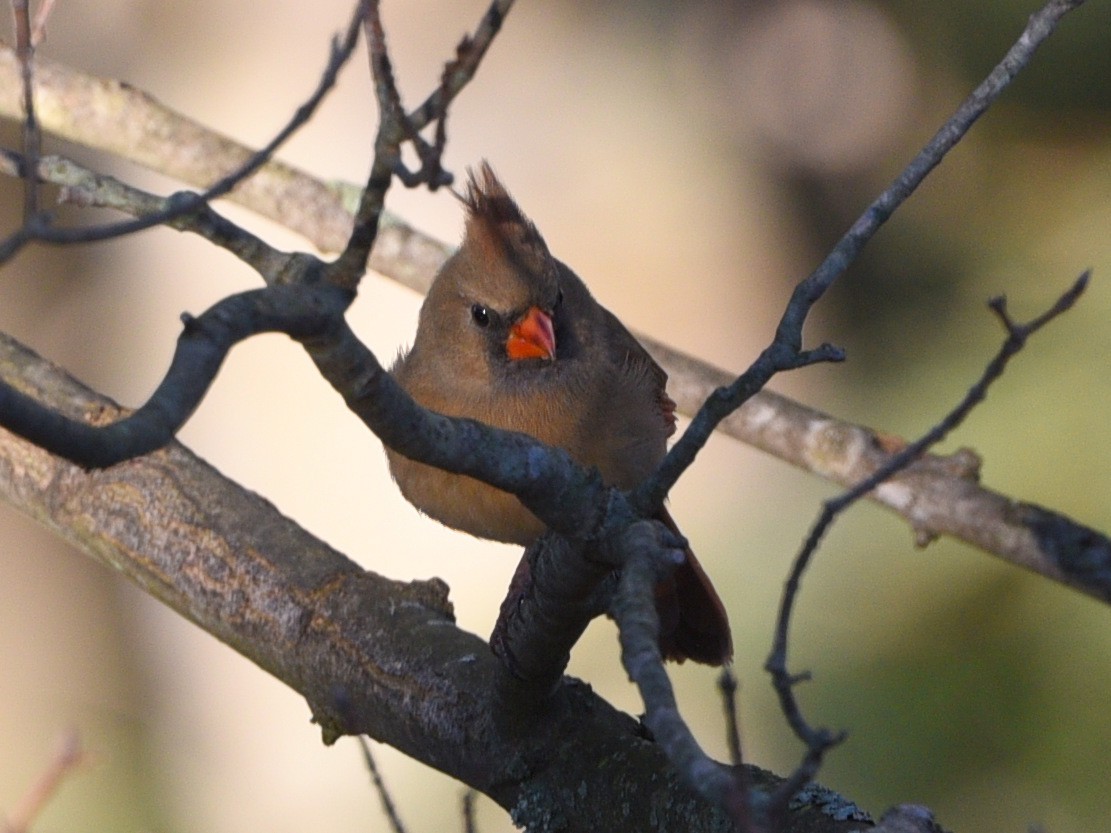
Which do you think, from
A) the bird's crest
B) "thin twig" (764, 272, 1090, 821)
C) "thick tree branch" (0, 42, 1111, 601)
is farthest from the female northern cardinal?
"thin twig" (764, 272, 1090, 821)

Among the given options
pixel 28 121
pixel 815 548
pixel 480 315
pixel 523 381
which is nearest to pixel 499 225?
pixel 480 315

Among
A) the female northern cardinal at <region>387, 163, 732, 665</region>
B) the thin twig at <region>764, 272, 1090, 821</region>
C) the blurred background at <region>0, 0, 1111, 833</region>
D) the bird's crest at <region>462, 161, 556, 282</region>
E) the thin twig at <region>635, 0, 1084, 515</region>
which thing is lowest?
the thin twig at <region>764, 272, 1090, 821</region>

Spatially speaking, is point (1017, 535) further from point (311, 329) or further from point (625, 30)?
point (625, 30)

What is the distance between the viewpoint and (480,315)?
10.9 feet

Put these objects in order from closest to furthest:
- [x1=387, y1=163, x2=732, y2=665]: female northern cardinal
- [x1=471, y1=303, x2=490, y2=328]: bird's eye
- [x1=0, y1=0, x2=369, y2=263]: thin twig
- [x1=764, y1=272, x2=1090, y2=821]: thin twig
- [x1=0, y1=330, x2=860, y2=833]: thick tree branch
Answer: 1. [x1=764, y1=272, x2=1090, y2=821]: thin twig
2. [x1=0, y1=0, x2=369, y2=263]: thin twig
3. [x1=0, y1=330, x2=860, y2=833]: thick tree branch
4. [x1=387, y1=163, x2=732, y2=665]: female northern cardinal
5. [x1=471, y1=303, x2=490, y2=328]: bird's eye

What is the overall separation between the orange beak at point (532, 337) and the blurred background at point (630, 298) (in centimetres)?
191

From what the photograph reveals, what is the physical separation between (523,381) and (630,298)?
2447mm

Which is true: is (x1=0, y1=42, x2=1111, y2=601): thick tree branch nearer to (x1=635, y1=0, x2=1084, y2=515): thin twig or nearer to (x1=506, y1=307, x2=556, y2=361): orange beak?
(x1=506, y1=307, x2=556, y2=361): orange beak

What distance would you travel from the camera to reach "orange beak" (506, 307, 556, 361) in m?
3.19

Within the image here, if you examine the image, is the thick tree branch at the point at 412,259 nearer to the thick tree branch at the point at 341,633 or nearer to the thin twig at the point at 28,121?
the thick tree branch at the point at 341,633

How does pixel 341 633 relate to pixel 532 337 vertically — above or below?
below

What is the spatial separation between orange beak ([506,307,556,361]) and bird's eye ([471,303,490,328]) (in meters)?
0.07

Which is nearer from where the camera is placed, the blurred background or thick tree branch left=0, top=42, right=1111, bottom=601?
thick tree branch left=0, top=42, right=1111, bottom=601

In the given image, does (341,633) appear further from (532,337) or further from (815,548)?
(815,548)
